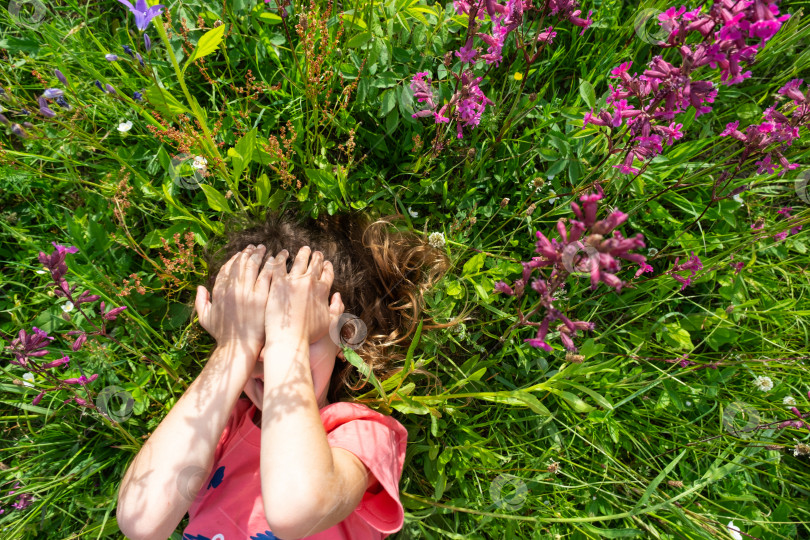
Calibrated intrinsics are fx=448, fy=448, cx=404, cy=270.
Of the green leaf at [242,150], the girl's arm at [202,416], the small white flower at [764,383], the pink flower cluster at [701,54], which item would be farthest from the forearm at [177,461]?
the small white flower at [764,383]

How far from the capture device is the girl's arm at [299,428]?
57.3 inches

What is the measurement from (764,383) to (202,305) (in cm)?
247

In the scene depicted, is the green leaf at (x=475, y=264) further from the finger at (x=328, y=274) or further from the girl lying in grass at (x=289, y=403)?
the finger at (x=328, y=274)

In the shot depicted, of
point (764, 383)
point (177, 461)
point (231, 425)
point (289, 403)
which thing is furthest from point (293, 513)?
point (764, 383)

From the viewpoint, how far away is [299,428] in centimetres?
154

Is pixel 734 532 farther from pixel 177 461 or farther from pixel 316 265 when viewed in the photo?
pixel 177 461

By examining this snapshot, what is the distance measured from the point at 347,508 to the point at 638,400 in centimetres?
Answer: 145

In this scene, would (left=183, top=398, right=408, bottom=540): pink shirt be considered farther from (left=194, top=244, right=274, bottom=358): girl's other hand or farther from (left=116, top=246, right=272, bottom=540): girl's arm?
(left=194, top=244, right=274, bottom=358): girl's other hand

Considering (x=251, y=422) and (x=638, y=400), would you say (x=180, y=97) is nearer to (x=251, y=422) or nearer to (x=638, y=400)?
(x=251, y=422)

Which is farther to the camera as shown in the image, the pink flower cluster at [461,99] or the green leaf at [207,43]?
the pink flower cluster at [461,99]

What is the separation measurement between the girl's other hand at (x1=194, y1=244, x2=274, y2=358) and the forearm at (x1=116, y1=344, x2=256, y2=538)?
120mm

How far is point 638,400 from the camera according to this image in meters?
2.14

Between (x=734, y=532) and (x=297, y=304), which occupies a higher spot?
(x=297, y=304)

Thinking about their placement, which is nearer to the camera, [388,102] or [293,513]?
[293,513]
